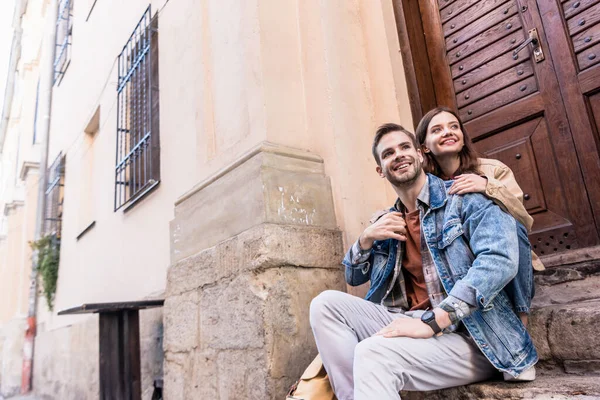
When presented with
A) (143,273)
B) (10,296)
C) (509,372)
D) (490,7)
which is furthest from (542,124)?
(10,296)

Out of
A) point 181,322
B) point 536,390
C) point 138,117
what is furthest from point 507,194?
point 138,117

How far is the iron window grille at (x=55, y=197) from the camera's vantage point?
7.95m

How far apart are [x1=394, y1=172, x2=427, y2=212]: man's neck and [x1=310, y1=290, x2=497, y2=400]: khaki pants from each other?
1.52 ft

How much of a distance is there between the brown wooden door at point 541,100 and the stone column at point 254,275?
103 cm

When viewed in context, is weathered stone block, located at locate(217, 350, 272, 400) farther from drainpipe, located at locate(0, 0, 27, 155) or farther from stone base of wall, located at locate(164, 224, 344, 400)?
drainpipe, located at locate(0, 0, 27, 155)

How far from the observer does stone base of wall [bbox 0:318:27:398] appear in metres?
8.51

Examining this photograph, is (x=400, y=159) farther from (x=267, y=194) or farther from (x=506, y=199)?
(x=267, y=194)

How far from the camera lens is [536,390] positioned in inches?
59.2

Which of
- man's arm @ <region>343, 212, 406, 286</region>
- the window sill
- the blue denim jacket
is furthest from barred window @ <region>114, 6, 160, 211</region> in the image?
the blue denim jacket

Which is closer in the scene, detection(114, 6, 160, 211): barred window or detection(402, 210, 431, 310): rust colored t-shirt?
detection(402, 210, 431, 310): rust colored t-shirt

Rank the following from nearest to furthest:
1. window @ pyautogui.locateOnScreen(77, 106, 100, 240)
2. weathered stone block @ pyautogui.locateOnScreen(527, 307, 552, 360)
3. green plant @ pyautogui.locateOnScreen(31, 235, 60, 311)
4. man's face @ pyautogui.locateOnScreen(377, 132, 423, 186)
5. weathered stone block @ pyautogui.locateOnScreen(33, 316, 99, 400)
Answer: weathered stone block @ pyautogui.locateOnScreen(527, 307, 552, 360)
man's face @ pyautogui.locateOnScreen(377, 132, 423, 186)
weathered stone block @ pyautogui.locateOnScreen(33, 316, 99, 400)
window @ pyautogui.locateOnScreen(77, 106, 100, 240)
green plant @ pyautogui.locateOnScreen(31, 235, 60, 311)

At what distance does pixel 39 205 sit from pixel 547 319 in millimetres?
9168

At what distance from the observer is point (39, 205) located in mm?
8906

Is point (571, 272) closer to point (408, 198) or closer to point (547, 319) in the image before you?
point (547, 319)
